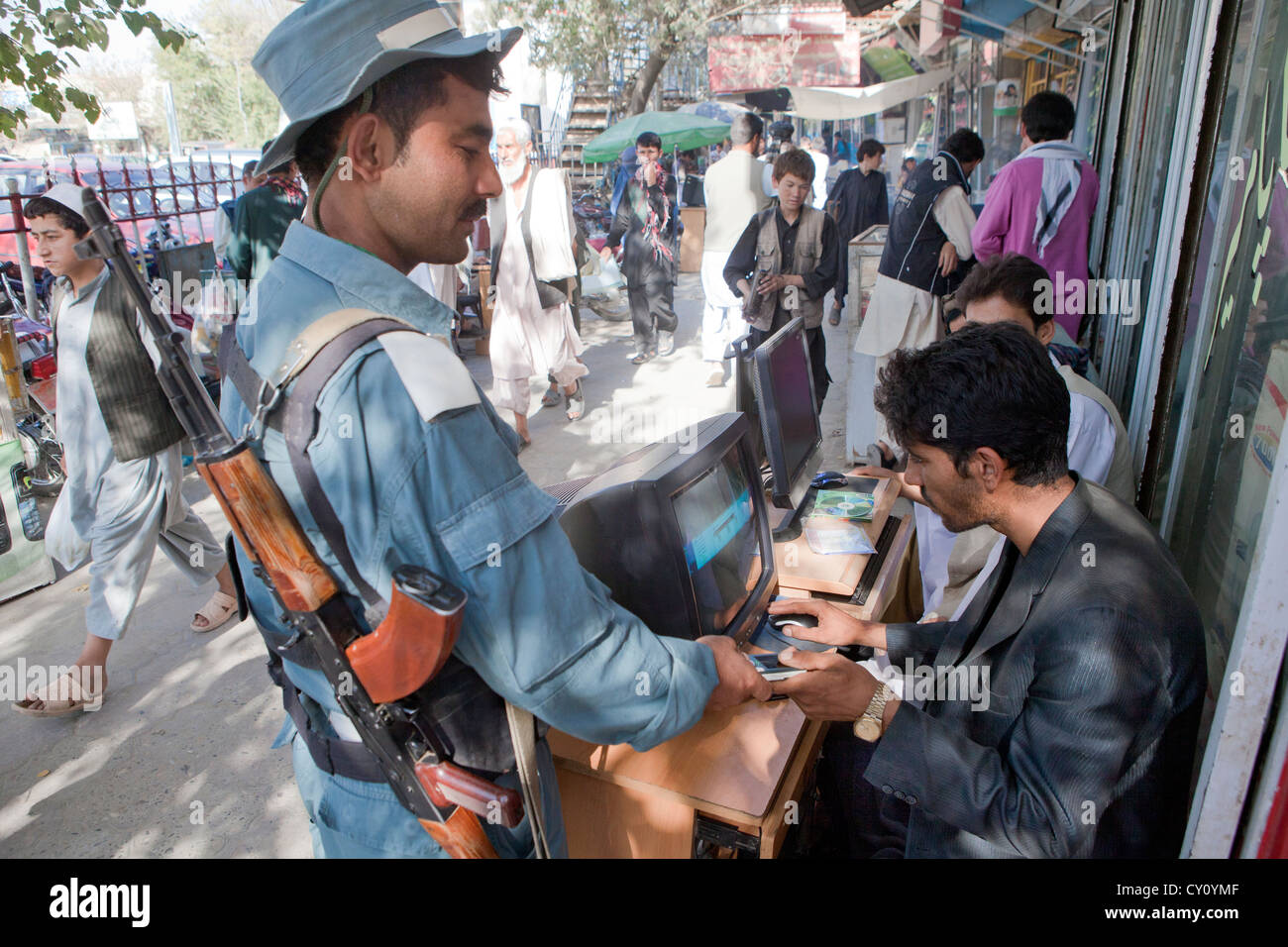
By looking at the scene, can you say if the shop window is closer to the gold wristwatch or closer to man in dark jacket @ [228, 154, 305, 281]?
the gold wristwatch

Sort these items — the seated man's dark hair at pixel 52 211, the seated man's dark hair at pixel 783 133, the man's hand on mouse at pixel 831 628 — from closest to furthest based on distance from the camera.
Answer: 1. the man's hand on mouse at pixel 831 628
2. the seated man's dark hair at pixel 52 211
3. the seated man's dark hair at pixel 783 133

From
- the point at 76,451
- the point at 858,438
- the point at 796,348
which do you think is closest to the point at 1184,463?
the point at 796,348

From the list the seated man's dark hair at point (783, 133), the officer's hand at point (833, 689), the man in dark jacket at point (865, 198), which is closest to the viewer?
the officer's hand at point (833, 689)

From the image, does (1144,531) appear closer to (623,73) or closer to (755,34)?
(755,34)

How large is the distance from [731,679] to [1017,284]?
211 centimetres

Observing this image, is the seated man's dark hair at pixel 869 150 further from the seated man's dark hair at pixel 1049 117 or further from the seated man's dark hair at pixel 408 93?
the seated man's dark hair at pixel 408 93

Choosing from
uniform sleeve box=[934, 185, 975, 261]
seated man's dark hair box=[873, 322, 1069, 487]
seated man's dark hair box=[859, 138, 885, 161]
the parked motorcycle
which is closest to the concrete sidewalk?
the parked motorcycle

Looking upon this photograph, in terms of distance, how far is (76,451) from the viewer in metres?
3.49

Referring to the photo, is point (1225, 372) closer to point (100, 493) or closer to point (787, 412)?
point (787, 412)

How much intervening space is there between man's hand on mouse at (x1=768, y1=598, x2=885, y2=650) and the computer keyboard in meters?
0.27

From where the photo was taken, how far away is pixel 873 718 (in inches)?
68.9

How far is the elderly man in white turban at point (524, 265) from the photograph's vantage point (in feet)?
18.8

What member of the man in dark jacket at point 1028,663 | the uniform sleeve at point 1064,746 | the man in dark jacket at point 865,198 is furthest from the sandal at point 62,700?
the man in dark jacket at point 865,198

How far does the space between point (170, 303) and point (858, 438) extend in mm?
5421
